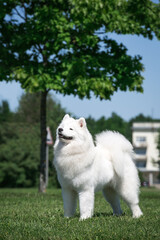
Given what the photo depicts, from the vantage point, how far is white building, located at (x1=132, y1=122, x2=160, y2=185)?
80000 mm

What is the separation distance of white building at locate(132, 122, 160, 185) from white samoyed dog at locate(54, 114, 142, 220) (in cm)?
7353

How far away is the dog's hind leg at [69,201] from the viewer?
6.25 m

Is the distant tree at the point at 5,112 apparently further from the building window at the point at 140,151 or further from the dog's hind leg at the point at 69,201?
the dog's hind leg at the point at 69,201

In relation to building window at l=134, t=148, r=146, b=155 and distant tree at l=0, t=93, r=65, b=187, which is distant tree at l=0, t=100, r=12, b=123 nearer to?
distant tree at l=0, t=93, r=65, b=187

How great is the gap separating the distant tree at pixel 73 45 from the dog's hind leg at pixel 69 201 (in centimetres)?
614

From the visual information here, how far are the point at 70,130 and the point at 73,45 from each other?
25.0 feet

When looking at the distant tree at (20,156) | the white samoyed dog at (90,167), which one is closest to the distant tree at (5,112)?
the distant tree at (20,156)

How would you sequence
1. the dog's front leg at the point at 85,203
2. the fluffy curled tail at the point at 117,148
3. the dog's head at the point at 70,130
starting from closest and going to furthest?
the dog's head at the point at 70,130 < the dog's front leg at the point at 85,203 < the fluffy curled tail at the point at 117,148

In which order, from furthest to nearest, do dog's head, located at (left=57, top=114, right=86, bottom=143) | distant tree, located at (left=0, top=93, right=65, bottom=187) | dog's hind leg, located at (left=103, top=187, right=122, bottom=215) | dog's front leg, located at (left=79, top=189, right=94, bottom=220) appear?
distant tree, located at (left=0, top=93, right=65, bottom=187) < dog's hind leg, located at (left=103, top=187, right=122, bottom=215) < dog's front leg, located at (left=79, top=189, right=94, bottom=220) < dog's head, located at (left=57, top=114, right=86, bottom=143)

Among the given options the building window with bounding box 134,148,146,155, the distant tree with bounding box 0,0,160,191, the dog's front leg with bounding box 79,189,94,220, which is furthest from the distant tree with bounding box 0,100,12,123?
the dog's front leg with bounding box 79,189,94,220

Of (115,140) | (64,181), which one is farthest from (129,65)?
(64,181)

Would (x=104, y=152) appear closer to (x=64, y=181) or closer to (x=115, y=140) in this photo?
(x=115, y=140)

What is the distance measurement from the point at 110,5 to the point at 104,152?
7576 mm

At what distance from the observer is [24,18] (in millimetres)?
14133
